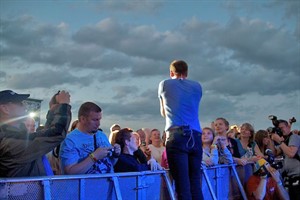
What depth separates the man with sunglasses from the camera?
4301mm

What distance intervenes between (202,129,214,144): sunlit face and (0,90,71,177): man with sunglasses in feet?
12.0

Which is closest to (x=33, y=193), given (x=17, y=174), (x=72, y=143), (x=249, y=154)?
(x=17, y=174)

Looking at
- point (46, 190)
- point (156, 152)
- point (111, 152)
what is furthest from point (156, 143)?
point (46, 190)

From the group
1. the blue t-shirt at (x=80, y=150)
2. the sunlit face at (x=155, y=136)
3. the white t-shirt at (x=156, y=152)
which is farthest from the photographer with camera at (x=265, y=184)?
the blue t-shirt at (x=80, y=150)

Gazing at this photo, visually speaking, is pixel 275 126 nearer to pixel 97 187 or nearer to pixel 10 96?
pixel 97 187

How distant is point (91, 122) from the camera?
18.0 ft

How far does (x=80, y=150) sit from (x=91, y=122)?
15.7 inches

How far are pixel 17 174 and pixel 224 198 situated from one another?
4.53m

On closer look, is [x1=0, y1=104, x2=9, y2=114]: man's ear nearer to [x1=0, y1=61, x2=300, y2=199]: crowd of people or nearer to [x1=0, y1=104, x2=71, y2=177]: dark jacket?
[x1=0, y1=61, x2=300, y2=199]: crowd of people

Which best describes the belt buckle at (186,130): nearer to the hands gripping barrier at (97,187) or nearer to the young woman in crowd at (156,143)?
the hands gripping barrier at (97,187)

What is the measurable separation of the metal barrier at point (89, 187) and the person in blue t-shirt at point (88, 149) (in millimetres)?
307

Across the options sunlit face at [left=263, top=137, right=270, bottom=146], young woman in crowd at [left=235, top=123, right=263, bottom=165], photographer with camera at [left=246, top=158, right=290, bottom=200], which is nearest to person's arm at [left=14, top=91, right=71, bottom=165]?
photographer with camera at [left=246, top=158, right=290, bottom=200]

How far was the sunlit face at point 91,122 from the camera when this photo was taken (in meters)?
5.48

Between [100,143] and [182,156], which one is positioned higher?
[100,143]
